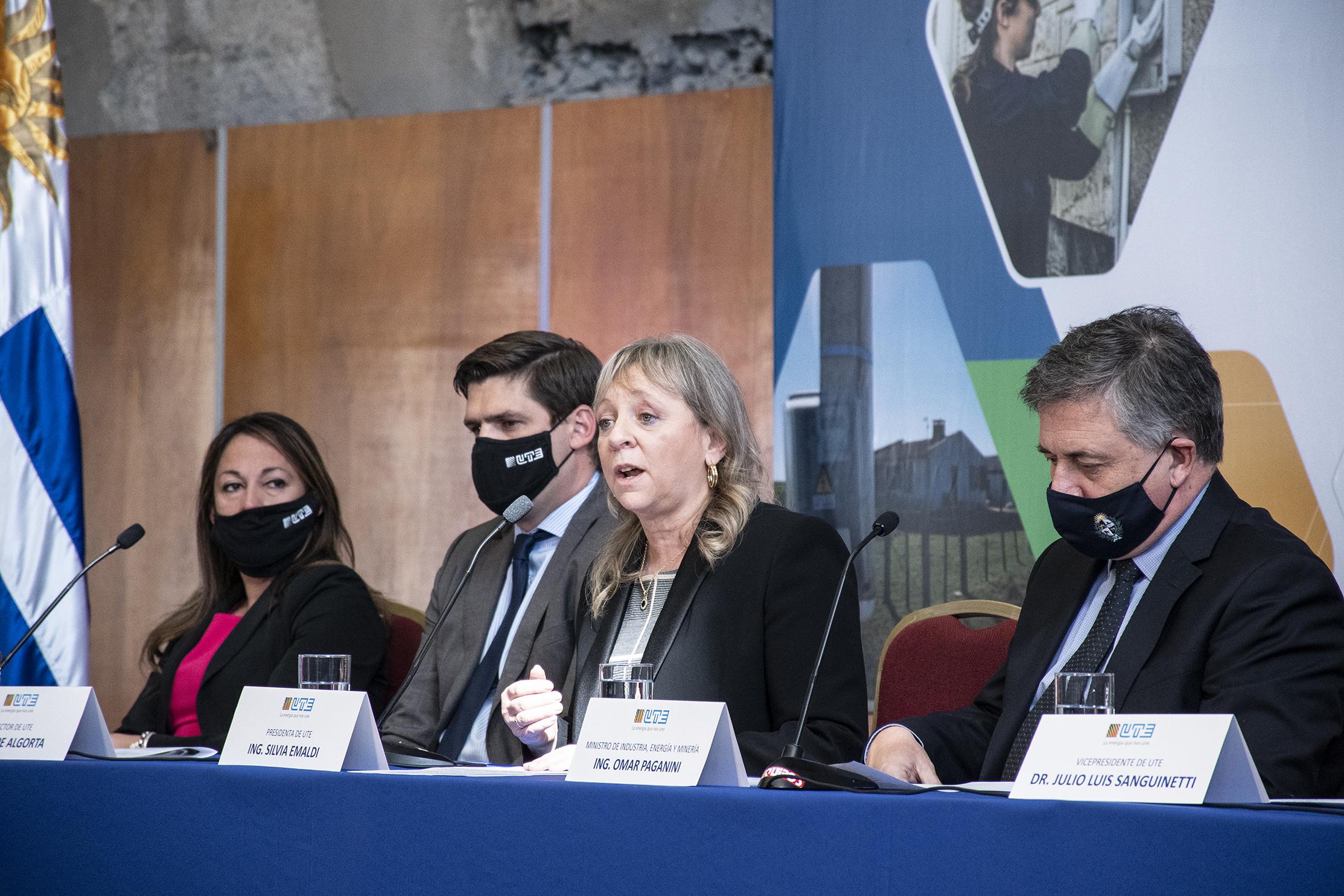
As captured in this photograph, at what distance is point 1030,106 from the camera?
289 centimetres

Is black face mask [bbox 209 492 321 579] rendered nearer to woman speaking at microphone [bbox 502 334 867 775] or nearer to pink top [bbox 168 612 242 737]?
pink top [bbox 168 612 242 737]

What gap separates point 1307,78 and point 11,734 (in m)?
2.60

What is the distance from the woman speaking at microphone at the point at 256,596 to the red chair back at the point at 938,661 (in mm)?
1086

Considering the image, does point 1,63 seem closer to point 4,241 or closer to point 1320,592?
point 4,241

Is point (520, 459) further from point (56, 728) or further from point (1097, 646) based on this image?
point (1097, 646)

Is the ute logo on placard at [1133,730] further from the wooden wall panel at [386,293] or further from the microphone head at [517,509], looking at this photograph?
the wooden wall panel at [386,293]

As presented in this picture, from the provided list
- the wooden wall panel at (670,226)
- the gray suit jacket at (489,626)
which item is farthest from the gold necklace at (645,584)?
the wooden wall panel at (670,226)

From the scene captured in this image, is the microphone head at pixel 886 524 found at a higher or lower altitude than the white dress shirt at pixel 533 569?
higher

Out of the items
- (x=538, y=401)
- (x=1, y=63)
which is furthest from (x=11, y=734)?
(x=1, y=63)

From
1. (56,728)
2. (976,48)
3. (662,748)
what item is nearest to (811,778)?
(662,748)

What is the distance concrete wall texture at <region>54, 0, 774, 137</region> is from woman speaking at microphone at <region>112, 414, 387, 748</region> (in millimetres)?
1706

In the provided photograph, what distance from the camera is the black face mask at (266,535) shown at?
117 inches

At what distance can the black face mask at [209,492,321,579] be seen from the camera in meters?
2.97

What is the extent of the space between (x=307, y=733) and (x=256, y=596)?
1420 mm
